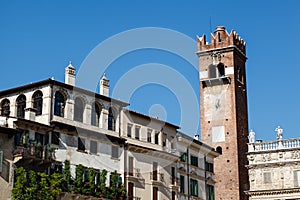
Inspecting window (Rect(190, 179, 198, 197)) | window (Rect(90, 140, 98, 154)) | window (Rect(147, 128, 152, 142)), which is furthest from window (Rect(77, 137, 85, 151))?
window (Rect(190, 179, 198, 197))

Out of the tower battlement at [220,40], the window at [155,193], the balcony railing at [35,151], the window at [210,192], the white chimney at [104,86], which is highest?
the tower battlement at [220,40]

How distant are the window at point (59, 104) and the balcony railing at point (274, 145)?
26828 millimetres

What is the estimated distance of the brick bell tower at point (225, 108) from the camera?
2771 inches

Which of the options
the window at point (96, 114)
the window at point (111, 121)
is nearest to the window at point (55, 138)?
the window at point (96, 114)

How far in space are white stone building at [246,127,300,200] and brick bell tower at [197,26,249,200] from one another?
7016mm

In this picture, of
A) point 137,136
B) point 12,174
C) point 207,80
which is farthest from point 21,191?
point 207,80

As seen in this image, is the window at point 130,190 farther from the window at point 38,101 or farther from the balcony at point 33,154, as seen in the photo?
the window at point 38,101

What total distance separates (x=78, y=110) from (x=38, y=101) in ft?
10.7

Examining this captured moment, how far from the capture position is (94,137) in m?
45.0

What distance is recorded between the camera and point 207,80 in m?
74.8

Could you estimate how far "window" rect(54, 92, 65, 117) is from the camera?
42.7 metres

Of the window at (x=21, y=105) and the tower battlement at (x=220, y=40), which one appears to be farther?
the tower battlement at (x=220, y=40)

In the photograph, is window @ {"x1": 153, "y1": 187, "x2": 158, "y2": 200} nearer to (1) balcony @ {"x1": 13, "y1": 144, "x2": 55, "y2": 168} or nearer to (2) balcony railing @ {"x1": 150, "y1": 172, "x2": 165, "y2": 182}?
(2) balcony railing @ {"x1": 150, "y1": 172, "x2": 165, "y2": 182}

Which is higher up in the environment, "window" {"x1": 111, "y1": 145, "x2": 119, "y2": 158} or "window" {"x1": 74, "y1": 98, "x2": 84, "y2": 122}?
"window" {"x1": 74, "y1": 98, "x2": 84, "y2": 122}
